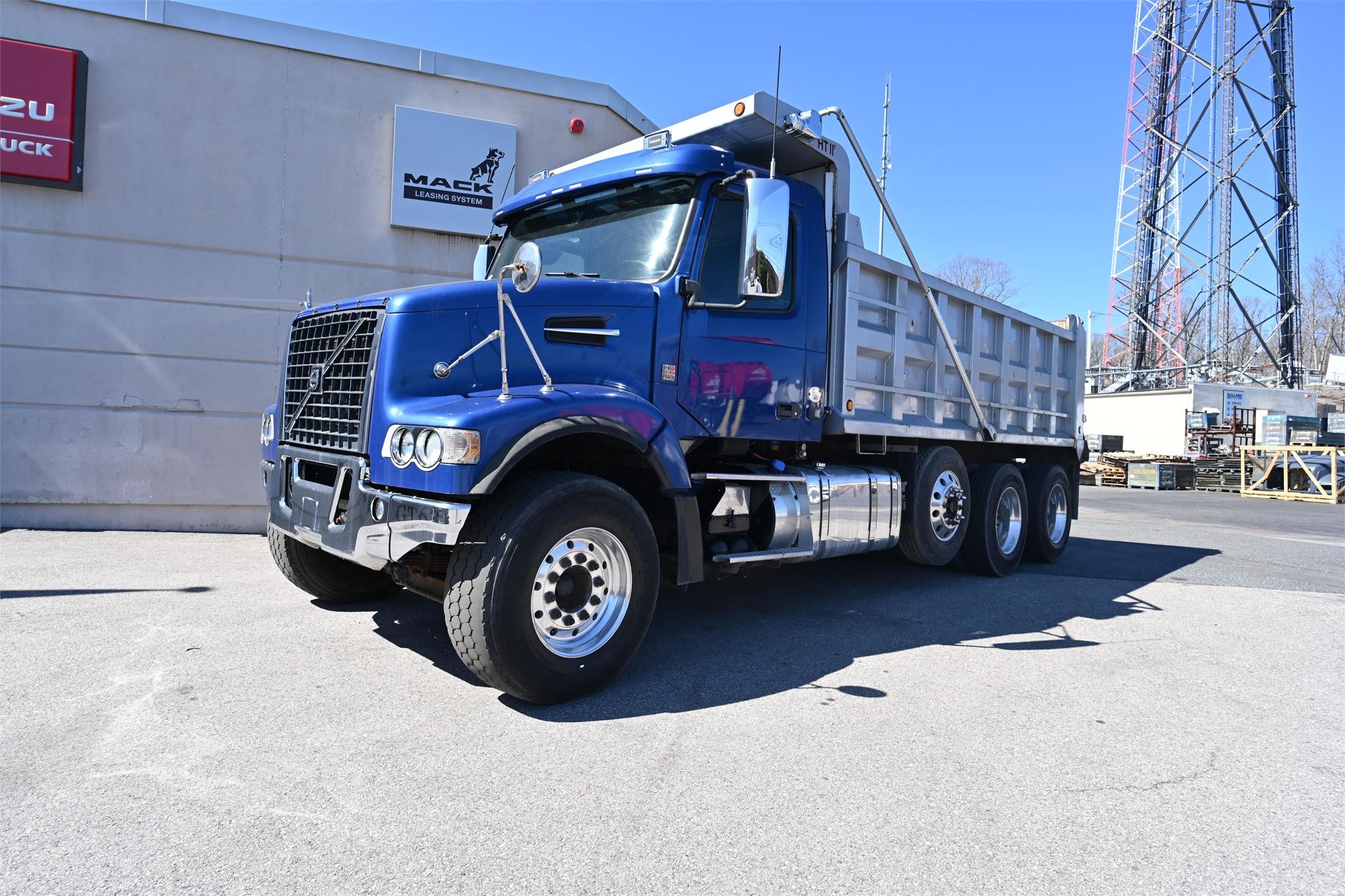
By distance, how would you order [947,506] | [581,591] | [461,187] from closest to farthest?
[581,591] < [947,506] < [461,187]

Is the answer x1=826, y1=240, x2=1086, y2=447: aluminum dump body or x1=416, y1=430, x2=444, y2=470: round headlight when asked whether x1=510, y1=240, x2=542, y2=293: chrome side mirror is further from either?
x1=826, y1=240, x2=1086, y2=447: aluminum dump body

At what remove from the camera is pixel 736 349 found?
5.19 meters

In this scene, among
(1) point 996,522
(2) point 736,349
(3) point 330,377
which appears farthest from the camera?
(1) point 996,522

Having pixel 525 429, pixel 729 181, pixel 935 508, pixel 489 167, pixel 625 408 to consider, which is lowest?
pixel 935 508

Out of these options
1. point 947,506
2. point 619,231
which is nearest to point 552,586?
point 619,231

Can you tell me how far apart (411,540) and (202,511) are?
674cm

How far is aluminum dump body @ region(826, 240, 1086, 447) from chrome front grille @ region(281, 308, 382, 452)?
3.27m

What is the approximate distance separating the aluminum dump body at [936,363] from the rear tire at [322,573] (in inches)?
135

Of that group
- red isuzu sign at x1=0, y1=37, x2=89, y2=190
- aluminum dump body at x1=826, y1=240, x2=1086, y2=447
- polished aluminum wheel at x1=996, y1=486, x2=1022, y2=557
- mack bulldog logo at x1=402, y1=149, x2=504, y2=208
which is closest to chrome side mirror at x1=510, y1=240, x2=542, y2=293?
aluminum dump body at x1=826, y1=240, x2=1086, y2=447

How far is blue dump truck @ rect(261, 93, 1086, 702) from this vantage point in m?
3.78

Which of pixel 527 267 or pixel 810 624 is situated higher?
pixel 527 267

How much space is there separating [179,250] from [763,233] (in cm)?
719

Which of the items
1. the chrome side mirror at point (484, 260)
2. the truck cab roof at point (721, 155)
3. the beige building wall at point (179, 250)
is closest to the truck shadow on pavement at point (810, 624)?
the chrome side mirror at point (484, 260)

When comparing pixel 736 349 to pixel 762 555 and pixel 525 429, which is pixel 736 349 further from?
pixel 525 429
